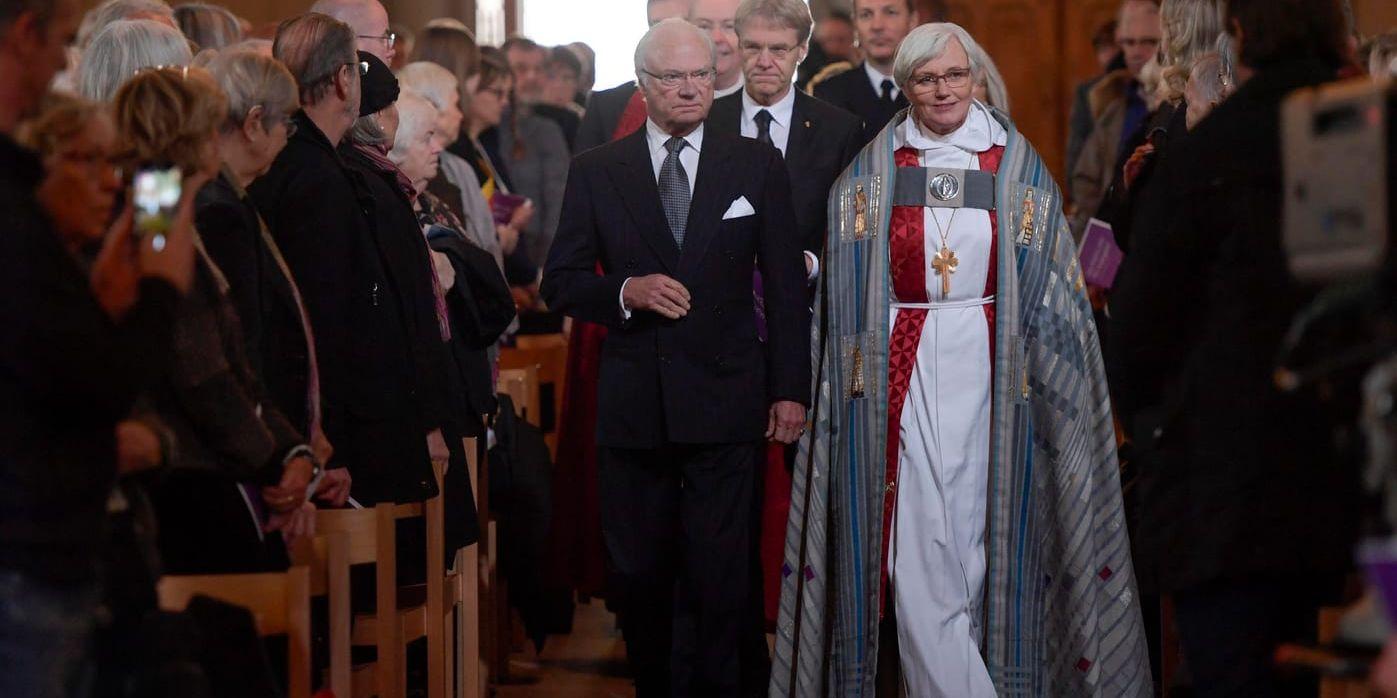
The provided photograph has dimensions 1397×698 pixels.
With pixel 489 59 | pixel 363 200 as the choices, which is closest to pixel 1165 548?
pixel 363 200

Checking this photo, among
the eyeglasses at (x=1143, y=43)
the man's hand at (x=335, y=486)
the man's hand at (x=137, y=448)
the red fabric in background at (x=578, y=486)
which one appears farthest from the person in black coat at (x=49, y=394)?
the eyeglasses at (x=1143, y=43)

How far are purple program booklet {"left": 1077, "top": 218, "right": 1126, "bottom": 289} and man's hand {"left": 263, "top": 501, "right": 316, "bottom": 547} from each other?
315 centimetres

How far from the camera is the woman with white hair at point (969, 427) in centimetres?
462

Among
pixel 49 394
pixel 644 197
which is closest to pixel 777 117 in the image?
pixel 644 197

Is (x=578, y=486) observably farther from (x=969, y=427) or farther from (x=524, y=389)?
(x=969, y=427)

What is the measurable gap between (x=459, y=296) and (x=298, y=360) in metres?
1.15

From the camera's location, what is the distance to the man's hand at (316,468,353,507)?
3990mm

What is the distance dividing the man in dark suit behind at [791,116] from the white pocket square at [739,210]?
0.49m

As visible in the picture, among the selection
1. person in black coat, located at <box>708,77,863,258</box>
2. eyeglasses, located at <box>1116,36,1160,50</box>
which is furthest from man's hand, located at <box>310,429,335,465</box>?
eyeglasses, located at <box>1116,36,1160,50</box>

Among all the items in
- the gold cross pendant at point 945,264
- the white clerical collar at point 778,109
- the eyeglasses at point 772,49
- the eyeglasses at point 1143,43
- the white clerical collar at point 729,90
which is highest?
the eyeglasses at point 1143,43

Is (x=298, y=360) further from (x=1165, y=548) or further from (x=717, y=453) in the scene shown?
(x=1165, y=548)

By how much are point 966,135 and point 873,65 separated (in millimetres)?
1752

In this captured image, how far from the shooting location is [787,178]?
4949 mm

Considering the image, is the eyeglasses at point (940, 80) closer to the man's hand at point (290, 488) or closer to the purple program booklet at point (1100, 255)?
the purple program booklet at point (1100, 255)
